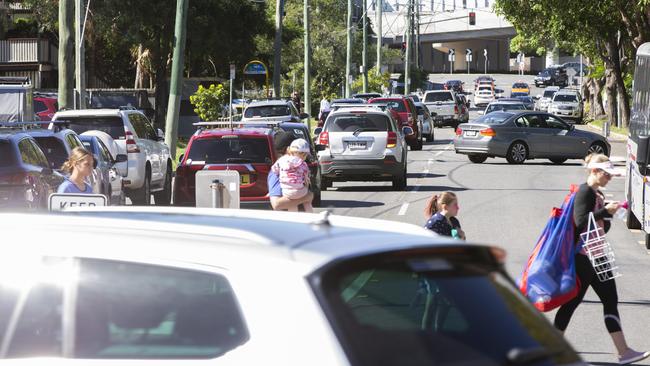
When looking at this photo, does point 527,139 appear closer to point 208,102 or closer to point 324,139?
point 324,139

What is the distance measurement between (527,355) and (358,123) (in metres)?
22.9

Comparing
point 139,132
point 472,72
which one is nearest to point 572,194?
point 139,132

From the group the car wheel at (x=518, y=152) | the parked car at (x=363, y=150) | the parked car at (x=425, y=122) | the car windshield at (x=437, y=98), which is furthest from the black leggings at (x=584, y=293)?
the car windshield at (x=437, y=98)

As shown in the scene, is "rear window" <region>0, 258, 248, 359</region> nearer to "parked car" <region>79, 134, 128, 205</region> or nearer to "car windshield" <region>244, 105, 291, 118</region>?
"parked car" <region>79, 134, 128, 205</region>

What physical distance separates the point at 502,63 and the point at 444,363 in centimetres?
17306

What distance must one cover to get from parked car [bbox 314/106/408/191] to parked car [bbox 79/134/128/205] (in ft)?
20.9

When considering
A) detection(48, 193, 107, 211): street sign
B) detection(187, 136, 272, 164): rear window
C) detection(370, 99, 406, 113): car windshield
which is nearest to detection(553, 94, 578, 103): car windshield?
detection(370, 99, 406, 113): car windshield

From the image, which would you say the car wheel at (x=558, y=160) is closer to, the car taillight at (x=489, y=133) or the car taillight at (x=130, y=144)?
the car taillight at (x=489, y=133)

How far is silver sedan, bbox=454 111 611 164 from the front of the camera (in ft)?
117

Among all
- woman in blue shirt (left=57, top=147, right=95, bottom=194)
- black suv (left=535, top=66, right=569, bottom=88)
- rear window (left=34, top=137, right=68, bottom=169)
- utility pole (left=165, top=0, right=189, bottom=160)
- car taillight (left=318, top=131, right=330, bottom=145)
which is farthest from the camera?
black suv (left=535, top=66, right=569, bottom=88)

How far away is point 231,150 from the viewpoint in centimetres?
1930

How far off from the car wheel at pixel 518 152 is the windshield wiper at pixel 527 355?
104ft

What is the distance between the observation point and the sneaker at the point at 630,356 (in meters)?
9.48

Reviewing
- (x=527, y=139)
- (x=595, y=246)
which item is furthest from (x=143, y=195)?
(x=527, y=139)
